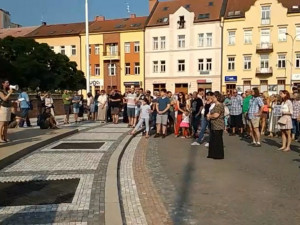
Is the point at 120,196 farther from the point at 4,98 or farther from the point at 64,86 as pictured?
the point at 64,86

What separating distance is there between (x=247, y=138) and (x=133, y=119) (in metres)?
5.21

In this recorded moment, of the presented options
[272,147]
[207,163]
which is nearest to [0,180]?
[207,163]

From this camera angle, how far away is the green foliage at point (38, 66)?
Answer: 36438 mm

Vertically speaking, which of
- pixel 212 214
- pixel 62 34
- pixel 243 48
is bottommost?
pixel 212 214

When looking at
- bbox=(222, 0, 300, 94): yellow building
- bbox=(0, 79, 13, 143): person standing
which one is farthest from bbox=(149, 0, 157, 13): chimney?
bbox=(0, 79, 13, 143): person standing

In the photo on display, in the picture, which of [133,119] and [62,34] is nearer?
[133,119]

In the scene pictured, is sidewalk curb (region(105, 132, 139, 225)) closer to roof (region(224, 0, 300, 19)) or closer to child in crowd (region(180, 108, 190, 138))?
child in crowd (region(180, 108, 190, 138))

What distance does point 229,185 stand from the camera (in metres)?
6.61

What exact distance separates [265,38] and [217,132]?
42.3 m

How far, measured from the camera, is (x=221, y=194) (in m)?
6.01

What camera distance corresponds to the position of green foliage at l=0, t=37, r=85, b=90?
36.4 metres

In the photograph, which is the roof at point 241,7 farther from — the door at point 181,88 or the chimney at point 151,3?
the chimney at point 151,3

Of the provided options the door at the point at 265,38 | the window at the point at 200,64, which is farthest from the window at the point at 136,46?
the door at the point at 265,38

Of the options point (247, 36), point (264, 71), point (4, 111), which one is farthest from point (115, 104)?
point (247, 36)
